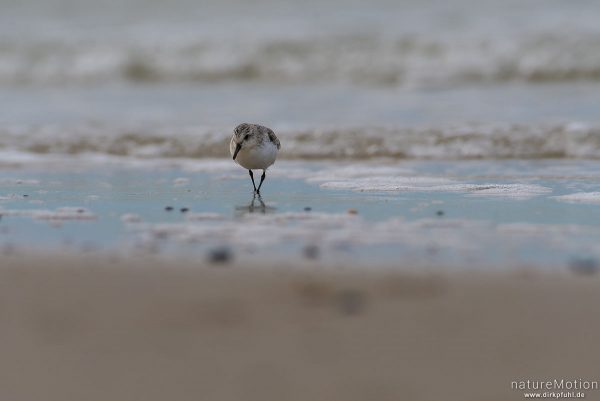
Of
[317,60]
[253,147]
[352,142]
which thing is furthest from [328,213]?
[317,60]

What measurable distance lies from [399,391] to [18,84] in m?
13.9

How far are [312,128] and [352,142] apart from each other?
26.5 inches

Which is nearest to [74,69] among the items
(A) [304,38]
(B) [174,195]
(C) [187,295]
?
(A) [304,38]

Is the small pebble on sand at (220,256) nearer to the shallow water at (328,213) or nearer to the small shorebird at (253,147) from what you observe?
the shallow water at (328,213)

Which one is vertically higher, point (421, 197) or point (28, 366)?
point (421, 197)

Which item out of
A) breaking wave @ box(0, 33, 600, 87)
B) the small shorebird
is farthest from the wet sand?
breaking wave @ box(0, 33, 600, 87)

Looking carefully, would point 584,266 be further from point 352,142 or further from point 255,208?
point 352,142

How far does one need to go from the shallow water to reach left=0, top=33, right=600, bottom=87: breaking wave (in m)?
5.55

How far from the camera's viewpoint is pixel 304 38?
15.9m

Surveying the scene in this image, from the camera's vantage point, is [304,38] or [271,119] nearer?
[271,119]

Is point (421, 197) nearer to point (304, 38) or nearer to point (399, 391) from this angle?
point (399, 391)

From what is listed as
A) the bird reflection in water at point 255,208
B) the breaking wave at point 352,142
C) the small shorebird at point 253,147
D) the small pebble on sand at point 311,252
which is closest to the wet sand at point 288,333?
the small pebble on sand at point 311,252

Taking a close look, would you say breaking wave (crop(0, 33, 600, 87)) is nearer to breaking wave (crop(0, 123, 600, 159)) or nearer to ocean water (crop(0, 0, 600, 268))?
ocean water (crop(0, 0, 600, 268))

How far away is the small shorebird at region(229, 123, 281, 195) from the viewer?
706cm
